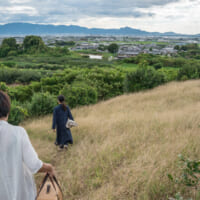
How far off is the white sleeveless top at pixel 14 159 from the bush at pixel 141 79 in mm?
15319

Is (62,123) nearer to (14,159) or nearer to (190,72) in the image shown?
(14,159)

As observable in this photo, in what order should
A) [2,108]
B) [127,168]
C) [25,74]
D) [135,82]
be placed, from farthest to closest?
1. [25,74]
2. [135,82]
3. [127,168]
4. [2,108]

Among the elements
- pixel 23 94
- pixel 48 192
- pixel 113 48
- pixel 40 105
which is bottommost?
pixel 23 94

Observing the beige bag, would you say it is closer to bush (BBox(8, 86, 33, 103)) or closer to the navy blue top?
the navy blue top

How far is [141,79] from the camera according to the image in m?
16.7

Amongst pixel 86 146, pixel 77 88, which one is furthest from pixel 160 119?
pixel 77 88

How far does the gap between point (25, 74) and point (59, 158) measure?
112 ft

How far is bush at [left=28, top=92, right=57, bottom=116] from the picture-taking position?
10242mm

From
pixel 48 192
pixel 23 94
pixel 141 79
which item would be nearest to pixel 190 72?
pixel 141 79

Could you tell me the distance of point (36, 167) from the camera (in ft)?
6.36

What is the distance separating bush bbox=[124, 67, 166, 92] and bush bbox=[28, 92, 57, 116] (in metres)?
8.54

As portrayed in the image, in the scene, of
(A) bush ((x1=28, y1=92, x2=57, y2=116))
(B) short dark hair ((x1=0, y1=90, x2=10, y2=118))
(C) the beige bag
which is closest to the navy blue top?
(C) the beige bag

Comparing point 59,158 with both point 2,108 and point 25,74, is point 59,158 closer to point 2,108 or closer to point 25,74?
point 2,108

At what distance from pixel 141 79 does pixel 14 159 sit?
15.6m
